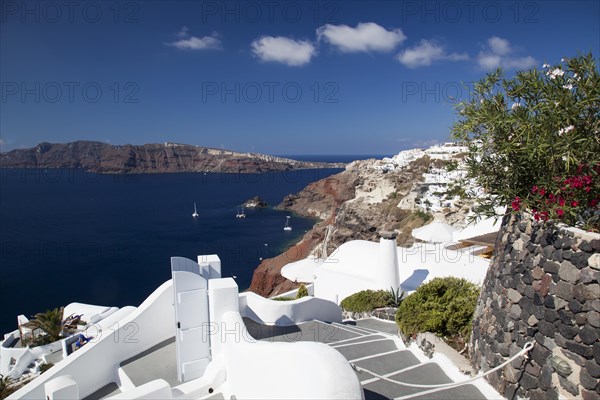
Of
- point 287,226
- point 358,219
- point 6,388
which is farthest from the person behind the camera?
point 287,226

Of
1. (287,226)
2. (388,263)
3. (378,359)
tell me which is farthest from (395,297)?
(287,226)

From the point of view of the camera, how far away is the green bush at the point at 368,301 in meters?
11.1

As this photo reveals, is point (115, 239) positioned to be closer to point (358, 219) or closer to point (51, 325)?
point (358, 219)

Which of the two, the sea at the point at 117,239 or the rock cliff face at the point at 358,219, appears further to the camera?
the sea at the point at 117,239

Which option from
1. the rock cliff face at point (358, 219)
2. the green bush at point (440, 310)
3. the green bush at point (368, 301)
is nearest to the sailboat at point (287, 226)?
the rock cliff face at point (358, 219)

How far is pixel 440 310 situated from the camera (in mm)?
6332

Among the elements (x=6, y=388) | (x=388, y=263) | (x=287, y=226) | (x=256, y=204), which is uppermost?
(x=388, y=263)

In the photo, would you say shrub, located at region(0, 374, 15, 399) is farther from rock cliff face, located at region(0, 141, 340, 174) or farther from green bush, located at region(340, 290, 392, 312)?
rock cliff face, located at region(0, 141, 340, 174)

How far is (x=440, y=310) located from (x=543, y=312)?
255 centimetres

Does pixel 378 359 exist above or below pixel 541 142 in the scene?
below

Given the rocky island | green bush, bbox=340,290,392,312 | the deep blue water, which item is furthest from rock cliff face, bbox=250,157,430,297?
the rocky island

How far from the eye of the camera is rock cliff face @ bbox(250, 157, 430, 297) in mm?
31375

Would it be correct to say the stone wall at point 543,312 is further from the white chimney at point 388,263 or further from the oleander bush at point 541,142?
the white chimney at point 388,263

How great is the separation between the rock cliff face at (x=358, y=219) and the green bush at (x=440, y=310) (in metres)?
20.0
